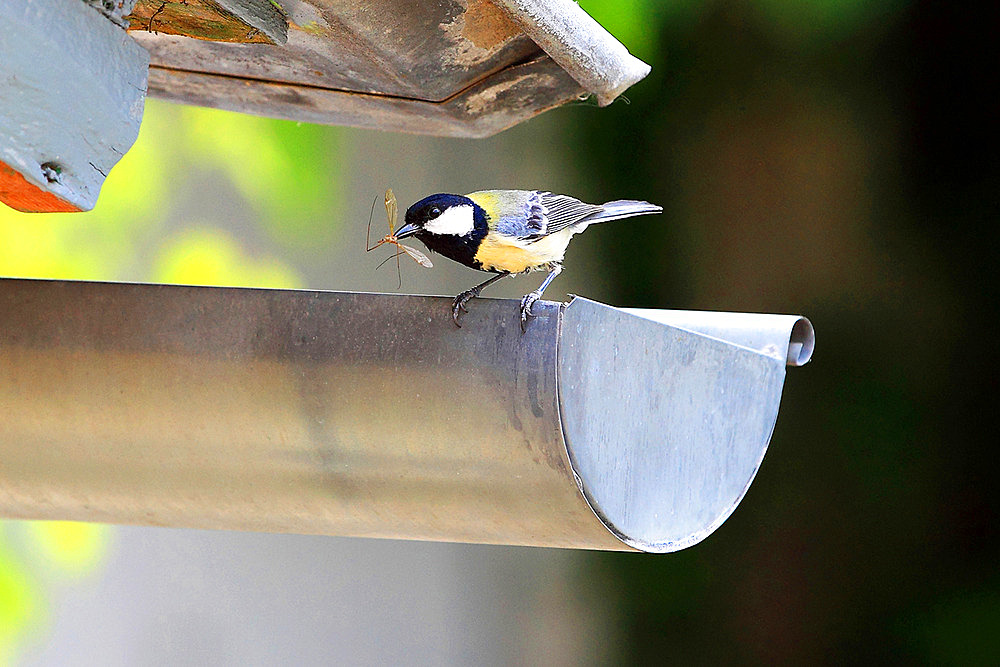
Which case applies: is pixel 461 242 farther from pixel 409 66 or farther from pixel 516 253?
pixel 409 66

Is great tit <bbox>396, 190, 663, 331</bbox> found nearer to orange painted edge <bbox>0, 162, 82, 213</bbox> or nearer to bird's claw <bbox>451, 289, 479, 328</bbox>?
bird's claw <bbox>451, 289, 479, 328</bbox>

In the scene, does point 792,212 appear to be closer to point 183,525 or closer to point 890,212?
point 890,212

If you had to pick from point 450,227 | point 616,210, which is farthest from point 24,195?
point 616,210

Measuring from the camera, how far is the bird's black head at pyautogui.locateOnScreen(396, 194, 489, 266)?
5.71 ft

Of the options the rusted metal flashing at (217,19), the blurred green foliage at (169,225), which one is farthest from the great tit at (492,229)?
the blurred green foliage at (169,225)

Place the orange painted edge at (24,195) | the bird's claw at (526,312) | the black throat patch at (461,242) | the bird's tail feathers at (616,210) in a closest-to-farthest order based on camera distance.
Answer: the orange painted edge at (24,195), the bird's claw at (526,312), the black throat patch at (461,242), the bird's tail feathers at (616,210)

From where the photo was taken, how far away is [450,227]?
1739 millimetres

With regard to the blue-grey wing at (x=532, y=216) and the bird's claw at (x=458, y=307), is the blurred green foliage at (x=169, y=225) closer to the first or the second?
the blue-grey wing at (x=532, y=216)

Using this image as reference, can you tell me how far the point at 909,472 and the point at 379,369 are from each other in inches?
140

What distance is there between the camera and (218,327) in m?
1.17

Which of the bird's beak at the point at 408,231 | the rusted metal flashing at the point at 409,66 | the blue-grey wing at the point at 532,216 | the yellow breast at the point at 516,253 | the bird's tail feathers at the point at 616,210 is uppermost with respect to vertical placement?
the rusted metal flashing at the point at 409,66

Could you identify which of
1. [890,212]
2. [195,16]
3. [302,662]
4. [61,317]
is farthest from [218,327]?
[890,212]

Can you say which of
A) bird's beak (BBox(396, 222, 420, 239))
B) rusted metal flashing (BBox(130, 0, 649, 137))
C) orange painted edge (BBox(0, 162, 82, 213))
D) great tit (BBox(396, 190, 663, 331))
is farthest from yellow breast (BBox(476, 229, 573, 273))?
orange painted edge (BBox(0, 162, 82, 213))

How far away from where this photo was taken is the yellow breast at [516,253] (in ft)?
5.77
